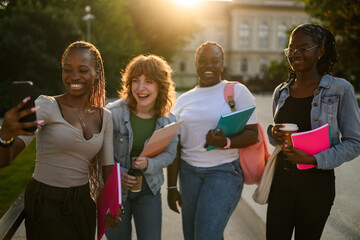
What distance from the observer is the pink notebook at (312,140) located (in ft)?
7.49

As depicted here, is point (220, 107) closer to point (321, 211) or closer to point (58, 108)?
point (321, 211)

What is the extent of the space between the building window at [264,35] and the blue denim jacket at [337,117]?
61879 mm

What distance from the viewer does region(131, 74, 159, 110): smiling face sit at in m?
2.81

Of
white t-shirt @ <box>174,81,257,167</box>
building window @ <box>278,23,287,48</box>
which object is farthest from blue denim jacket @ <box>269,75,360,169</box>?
building window @ <box>278,23,287,48</box>

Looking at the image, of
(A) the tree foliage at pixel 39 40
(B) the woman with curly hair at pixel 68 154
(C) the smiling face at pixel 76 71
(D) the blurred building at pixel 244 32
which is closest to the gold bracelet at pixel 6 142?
(B) the woman with curly hair at pixel 68 154

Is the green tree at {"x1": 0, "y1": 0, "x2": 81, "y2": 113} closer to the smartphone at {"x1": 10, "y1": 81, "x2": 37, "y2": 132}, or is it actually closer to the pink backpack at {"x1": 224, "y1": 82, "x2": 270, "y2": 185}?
the pink backpack at {"x1": 224, "y1": 82, "x2": 270, "y2": 185}

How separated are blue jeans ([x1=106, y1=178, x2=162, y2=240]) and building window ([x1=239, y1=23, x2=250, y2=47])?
199ft

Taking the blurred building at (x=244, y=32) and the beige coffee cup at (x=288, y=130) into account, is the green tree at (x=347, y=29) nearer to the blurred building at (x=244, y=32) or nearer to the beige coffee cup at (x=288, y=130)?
the beige coffee cup at (x=288, y=130)

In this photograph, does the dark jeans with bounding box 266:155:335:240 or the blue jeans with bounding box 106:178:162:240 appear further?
the blue jeans with bounding box 106:178:162:240

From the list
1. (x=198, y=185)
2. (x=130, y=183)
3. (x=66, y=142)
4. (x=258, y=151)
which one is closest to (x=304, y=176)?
(x=258, y=151)

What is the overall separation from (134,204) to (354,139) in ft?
5.71

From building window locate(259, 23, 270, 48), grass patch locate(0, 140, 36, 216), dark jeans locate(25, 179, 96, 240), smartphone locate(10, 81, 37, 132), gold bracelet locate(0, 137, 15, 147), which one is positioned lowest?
grass patch locate(0, 140, 36, 216)

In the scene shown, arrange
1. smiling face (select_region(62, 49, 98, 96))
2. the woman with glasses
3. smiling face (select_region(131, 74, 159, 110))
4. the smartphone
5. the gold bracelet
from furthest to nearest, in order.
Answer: smiling face (select_region(131, 74, 159, 110)) < the woman with glasses < smiling face (select_region(62, 49, 98, 96)) < the gold bracelet < the smartphone

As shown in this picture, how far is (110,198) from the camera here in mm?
2184
